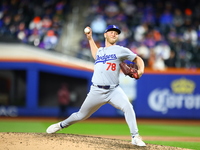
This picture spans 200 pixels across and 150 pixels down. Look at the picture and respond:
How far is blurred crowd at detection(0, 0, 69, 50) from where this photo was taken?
50.1 feet

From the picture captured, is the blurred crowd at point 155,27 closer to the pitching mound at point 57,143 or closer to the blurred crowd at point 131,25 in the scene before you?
the blurred crowd at point 131,25

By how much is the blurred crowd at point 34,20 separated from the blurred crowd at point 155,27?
1.26m

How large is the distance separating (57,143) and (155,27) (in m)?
11.2

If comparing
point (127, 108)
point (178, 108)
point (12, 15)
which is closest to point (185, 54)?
point (178, 108)

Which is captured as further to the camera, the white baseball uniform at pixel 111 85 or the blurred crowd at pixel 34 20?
the blurred crowd at pixel 34 20

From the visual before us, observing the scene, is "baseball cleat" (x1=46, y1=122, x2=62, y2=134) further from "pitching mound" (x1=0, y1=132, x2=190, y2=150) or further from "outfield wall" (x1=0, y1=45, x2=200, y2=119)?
"outfield wall" (x1=0, y1=45, x2=200, y2=119)

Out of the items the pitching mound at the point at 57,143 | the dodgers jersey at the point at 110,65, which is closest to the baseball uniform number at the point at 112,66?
the dodgers jersey at the point at 110,65

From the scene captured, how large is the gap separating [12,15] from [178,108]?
810 centimetres

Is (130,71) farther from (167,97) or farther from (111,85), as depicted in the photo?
(167,97)

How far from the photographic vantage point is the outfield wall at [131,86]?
14.6m

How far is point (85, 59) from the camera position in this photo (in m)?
14.7

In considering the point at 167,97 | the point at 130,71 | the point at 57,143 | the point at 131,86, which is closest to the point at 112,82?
the point at 130,71

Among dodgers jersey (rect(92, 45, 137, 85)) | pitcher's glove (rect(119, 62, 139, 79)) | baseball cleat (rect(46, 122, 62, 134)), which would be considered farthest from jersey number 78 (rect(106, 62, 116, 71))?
baseball cleat (rect(46, 122, 62, 134))

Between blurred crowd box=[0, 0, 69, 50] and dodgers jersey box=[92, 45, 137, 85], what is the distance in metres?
9.07
